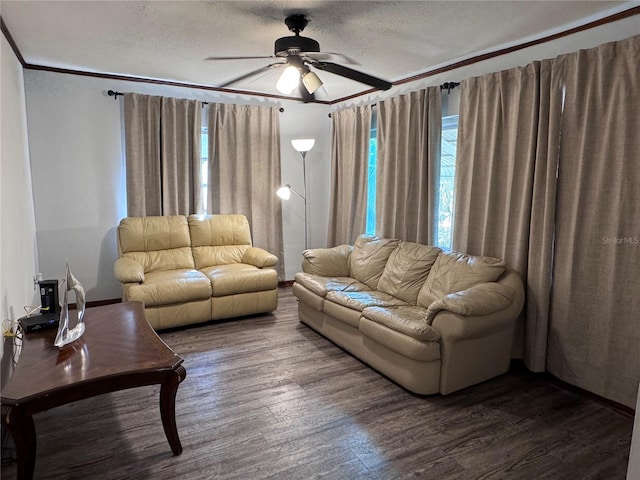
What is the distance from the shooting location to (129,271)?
3.78 m

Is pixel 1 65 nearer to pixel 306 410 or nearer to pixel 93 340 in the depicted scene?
pixel 93 340

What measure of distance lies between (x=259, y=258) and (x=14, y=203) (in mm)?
2232

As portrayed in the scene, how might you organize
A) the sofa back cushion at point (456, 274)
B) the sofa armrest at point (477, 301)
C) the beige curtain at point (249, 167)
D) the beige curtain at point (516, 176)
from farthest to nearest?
the beige curtain at point (249, 167)
the sofa back cushion at point (456, 274)
the beige curtain at point (516, 176)
the sofa armrest at point (477, 301)

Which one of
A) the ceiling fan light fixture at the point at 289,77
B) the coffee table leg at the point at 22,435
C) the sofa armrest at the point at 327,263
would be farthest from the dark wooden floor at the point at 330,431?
the ceiling fan light fixture at the point at 289,77

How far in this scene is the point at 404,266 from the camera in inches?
145

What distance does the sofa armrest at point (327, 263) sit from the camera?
421cm

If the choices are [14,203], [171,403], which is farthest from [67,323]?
[14,203]

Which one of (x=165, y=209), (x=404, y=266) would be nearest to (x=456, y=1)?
(x=404, y=266)

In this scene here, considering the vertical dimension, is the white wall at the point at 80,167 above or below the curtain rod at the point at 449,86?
below

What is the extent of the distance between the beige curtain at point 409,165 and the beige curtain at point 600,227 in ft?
4.01

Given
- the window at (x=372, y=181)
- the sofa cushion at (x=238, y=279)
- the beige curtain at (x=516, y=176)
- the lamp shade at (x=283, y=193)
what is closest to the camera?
the beige curtain at (x=516, y=176)

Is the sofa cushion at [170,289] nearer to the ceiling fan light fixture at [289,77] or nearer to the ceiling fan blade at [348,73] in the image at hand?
the ceiling fan light fixture at [289,77]

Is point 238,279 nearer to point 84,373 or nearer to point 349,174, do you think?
point 349,174

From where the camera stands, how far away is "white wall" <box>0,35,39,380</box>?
2514 mm
